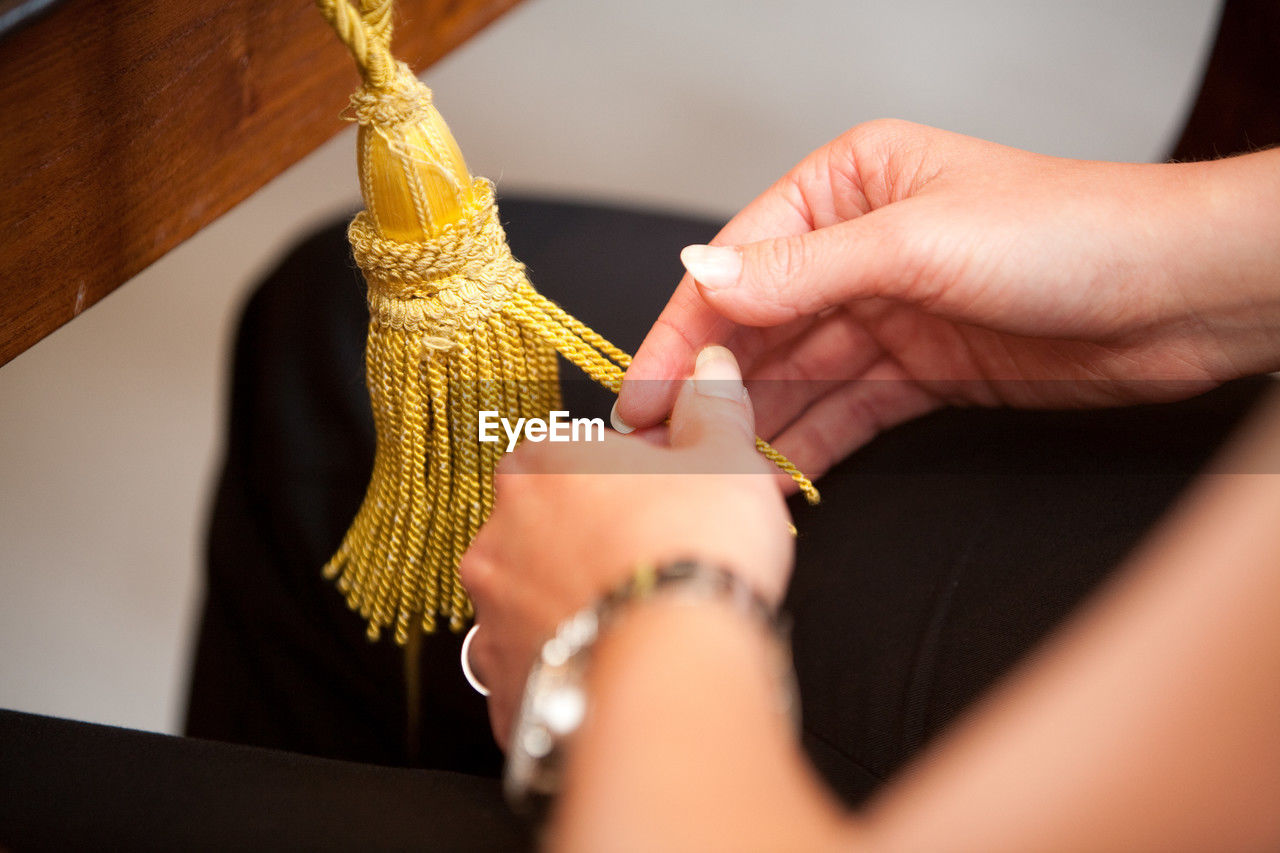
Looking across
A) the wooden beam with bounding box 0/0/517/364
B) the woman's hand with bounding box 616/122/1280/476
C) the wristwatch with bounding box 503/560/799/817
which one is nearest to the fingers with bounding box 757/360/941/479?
the woman's hand with bounding box 616/122/1280/476

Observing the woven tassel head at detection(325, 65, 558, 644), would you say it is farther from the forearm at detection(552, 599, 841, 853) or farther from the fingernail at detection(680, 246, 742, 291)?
the forearm at detection(552, 599, 841, 853)

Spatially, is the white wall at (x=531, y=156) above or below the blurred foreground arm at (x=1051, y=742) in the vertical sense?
below

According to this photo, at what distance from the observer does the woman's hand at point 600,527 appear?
0.36m

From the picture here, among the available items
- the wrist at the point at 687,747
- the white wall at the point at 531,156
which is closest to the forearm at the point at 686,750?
the wrist at the point at 687,747

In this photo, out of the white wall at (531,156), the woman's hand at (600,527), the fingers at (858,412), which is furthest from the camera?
the white wall at (531,156)

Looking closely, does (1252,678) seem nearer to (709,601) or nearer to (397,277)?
(709,601)

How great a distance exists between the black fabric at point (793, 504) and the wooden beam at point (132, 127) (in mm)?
134

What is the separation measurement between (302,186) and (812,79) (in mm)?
870

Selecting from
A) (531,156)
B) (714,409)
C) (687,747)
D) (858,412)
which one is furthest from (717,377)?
(531,156)

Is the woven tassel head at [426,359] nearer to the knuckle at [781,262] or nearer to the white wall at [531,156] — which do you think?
the knuckle at [781,262]

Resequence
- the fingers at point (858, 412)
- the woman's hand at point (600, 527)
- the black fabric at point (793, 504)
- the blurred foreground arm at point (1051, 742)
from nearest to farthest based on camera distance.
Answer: the blurred foreground arm at point (1051, 742)
the woman's hand at point (600, 527)
the black fabric at point (793, 504)
the fingers at point (858, 412)

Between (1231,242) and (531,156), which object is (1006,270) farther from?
(531,156)

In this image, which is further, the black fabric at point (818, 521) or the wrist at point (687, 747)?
the black fabric at point (818, 521)

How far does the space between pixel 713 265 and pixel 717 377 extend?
0.06 meters
